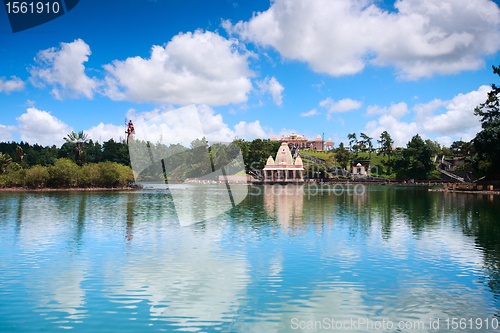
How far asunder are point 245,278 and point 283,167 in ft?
A: 323

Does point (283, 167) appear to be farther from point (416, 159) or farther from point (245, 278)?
point (245, 278)

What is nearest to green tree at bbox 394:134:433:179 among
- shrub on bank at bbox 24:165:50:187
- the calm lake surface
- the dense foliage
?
the dense foliage

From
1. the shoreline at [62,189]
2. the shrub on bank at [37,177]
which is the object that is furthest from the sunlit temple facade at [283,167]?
the shrub on bank at [37,177]

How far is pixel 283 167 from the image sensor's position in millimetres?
111125

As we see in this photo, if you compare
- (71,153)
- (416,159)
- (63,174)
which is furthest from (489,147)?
(71,153)

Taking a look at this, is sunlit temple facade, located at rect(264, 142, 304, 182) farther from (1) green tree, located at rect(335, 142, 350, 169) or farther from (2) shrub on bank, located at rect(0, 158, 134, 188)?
(2) shrub on bank, located at rect(0, 158, 134, 188)

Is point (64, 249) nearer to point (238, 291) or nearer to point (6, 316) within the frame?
point (6, 316)

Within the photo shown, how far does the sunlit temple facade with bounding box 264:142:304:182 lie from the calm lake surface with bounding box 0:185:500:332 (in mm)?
86590

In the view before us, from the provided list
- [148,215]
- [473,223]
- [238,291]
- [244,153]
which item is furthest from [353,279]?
[244,153]

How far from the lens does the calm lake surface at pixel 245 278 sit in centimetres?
979

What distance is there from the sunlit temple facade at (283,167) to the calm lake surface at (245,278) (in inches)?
3409

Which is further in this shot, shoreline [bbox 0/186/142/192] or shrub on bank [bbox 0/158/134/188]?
shrub on bank [bbox 0/158/134/188]

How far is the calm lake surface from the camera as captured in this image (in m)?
9.79

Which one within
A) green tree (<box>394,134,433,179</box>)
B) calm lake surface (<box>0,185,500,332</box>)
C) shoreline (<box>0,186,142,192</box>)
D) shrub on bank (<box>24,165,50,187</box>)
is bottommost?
calm lake surface (<box>0,185,500,332</box>)
